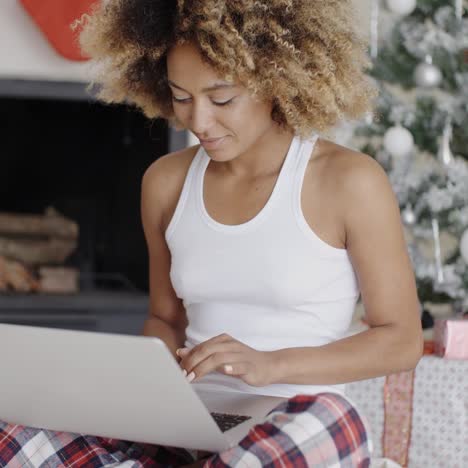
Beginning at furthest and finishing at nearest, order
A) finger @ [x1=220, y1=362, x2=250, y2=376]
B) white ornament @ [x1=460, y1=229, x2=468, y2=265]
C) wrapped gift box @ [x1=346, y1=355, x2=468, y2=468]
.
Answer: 1. white ornament @ [x1=460, y1=229, x2=468, y2=265]
2. wrapped gift box @ [x1=346, y1=355, x2=468, y2=468]
3. finger @ [x1=220, y1=362, x2=250, y2=376]

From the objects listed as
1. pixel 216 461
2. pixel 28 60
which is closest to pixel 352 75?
pixel 216 461

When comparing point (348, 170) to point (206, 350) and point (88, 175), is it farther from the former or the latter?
point (88, 175)

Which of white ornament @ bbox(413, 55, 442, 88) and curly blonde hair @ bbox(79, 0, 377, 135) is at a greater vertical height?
curly blonde hair @ bbox(79, 0, 377, 135)

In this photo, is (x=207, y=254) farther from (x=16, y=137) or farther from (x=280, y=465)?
(x=16, y=137)

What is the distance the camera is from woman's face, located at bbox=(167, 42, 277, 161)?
138 cm

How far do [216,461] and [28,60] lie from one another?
169 cm

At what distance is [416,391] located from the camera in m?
2.04

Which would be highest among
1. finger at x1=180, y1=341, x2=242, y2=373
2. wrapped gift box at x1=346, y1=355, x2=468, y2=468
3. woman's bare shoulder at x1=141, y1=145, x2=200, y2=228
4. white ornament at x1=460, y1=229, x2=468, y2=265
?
woman's bare shoulder at x1=141, y1=145, x2=200, y2=228

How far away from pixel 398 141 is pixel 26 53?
988 millimetres

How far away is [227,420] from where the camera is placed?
1.23m

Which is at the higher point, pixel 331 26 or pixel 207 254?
pixel 331 26

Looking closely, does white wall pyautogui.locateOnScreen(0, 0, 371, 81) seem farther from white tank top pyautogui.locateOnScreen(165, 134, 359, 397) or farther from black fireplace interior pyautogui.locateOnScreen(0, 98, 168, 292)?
white tank top pyautogui.locateOnScreen(165, 134, 359, 397)

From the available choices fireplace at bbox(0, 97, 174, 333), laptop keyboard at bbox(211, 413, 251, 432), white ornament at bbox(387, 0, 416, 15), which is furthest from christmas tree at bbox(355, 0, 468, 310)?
laptop keyboard at bbox(211, 413, 251, 432)

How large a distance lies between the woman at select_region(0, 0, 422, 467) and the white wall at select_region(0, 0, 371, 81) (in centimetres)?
105
